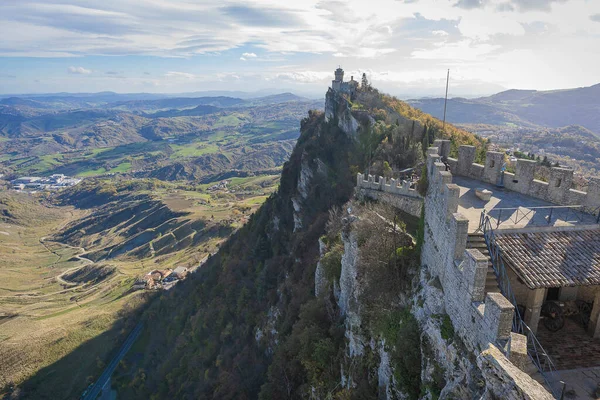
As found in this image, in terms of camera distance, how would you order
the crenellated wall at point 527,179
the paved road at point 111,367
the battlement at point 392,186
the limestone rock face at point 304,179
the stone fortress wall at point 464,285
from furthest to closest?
the limestone rock face at point 304,179 < the paved road at point 111,367 < the battlement at point 392,186 < the crenellated wall at point 527,179 < the stone fortress wall at point 464,285

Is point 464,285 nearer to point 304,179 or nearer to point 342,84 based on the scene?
point 304,179

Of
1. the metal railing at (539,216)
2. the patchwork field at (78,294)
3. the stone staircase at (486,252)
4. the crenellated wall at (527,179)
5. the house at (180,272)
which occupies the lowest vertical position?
the patchwork field at (78,294)

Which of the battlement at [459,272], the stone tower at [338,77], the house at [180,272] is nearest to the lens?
the battlement at [459,272]

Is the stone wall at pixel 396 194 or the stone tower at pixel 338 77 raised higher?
the stone tower at pixel 338 77

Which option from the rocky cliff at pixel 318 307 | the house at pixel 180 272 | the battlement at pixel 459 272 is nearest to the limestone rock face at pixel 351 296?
the rocky cliff at pixel 318 307

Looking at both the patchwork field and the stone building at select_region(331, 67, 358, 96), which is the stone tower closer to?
the stone building at select_region(331, 67, 358, 96)

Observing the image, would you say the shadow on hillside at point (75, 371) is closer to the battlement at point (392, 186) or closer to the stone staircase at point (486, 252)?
the battlement at point (392, 186)

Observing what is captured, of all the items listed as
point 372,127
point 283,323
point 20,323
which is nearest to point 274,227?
point 372,127

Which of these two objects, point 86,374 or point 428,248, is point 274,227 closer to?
point 86,374
